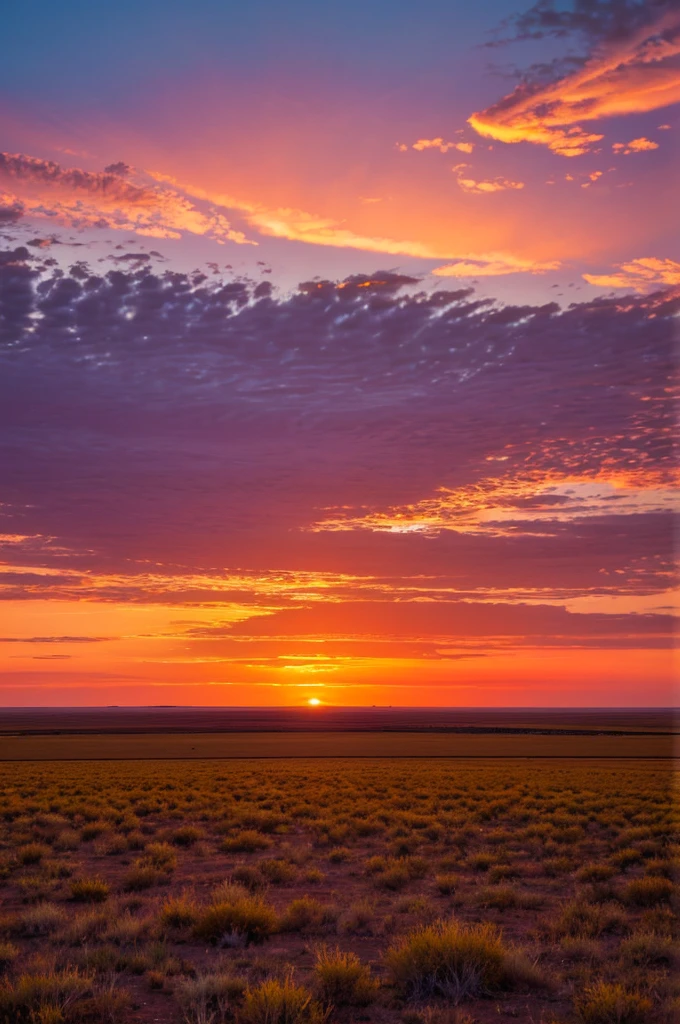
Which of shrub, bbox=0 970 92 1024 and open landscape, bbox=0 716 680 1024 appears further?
open landscape, bbox=0 716 680 1024

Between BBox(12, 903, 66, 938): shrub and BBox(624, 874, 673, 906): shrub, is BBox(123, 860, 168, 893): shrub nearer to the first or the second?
BBox(12, 903, 66, 938): shrub

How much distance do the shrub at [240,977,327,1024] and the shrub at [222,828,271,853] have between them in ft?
37.5

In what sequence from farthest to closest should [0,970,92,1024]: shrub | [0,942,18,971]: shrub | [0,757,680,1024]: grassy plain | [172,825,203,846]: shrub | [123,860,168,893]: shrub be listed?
1. [172,825,203,846]: shrub
2. [123,860,168,893]: shrub
3. [0,942,18,971]: shrub
4. [0,757,680,1024]: grassy plain
5. [0,970,92,1024]: shrub

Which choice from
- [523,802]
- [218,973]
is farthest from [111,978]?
[523,802]

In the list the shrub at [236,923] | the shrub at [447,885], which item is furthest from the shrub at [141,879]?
the shrub at [447,885]

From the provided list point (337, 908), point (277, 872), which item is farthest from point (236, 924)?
point (277, 872)

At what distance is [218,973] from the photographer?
30.8ft

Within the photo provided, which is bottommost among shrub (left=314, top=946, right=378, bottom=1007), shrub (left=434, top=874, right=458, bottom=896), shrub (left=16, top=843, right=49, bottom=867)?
shrub (left=16, top=843, right=49, bottom=867)

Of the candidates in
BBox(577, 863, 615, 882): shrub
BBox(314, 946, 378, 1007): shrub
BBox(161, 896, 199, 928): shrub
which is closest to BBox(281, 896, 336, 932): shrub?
BBox(161, 896, 199, 928): shrub

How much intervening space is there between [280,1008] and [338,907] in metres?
5.57

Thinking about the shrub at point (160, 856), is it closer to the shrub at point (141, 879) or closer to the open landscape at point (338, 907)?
the open landscape at point (338, 907)

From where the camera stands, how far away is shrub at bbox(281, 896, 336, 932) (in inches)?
487

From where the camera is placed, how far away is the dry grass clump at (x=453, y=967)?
9.20 m

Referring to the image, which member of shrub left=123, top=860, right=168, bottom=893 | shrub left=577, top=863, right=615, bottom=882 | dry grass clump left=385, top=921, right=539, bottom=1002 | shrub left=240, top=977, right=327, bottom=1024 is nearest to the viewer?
shrub left=240, top=977, right=327, bottom=1024
